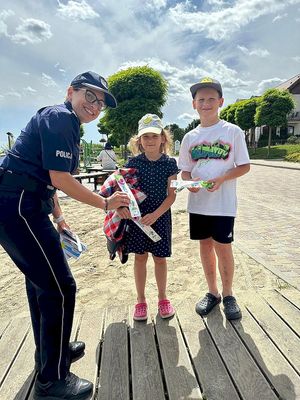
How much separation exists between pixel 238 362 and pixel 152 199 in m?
1.44

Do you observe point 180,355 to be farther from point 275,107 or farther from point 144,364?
point 275,107

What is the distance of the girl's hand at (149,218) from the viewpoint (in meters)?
2.71

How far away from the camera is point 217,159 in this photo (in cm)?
295

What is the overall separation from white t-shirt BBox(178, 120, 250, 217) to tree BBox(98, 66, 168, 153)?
2012 centimetres

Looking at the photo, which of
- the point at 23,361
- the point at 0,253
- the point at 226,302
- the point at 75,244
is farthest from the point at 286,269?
the point at 0,253

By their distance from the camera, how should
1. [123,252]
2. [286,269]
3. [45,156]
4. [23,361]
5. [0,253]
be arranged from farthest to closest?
[0,253], [286,269], [123,252], [23,361], [45,156]

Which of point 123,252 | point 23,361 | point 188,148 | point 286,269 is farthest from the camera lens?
point 286,269

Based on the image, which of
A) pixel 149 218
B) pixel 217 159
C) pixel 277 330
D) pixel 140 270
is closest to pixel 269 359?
pixel 277 330

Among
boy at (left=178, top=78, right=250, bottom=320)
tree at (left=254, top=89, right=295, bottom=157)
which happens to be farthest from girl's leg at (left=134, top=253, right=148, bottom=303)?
tree at (left=254, top=89, right=295, bottom=157)

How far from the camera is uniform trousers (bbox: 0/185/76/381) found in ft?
6.36

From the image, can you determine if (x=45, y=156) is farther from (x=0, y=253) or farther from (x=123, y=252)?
(x=0, y=253)

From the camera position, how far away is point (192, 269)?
4.41 m

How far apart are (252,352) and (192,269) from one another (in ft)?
6.46

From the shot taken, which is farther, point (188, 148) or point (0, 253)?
point (0, 253)
